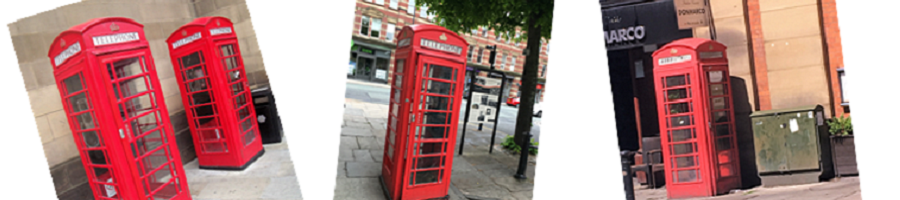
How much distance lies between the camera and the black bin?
2385mm

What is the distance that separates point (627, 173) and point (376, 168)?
169cm

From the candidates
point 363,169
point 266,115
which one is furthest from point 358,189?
point 266,115

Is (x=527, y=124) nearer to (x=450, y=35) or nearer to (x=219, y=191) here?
(x=450, y=35)

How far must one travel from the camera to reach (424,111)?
7.79ft

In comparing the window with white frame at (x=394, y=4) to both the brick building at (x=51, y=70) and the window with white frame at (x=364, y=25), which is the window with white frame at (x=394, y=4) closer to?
the window with white frame at (x=364, y=25)

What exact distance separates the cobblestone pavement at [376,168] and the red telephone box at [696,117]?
987mm

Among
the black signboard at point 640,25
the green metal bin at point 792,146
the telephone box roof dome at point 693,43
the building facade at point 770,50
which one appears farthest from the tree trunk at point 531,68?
the green metal bin at point 792,146

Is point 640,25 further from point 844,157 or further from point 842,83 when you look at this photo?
point 844,157

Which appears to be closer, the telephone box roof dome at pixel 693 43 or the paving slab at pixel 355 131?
the telephone box roof dome at pixel 693 43

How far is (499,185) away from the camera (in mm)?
2846

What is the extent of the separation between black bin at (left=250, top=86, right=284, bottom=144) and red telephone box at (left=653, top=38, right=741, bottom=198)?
2.39 metres

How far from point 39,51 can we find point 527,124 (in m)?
2.74

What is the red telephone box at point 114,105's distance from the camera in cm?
177

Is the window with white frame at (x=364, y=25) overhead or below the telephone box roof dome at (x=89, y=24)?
below
